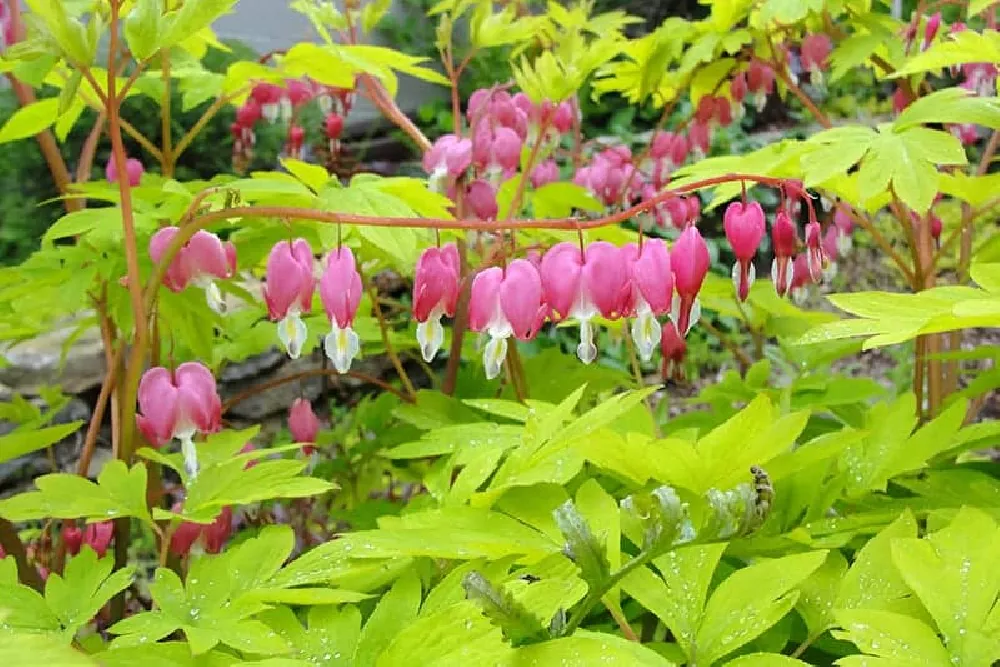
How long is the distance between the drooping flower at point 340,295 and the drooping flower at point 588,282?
0.84 feet

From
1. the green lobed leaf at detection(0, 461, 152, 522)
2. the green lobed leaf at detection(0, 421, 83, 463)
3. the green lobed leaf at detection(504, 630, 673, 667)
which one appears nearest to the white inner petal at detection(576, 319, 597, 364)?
the green lobed leaf at detection(504, 630, 673, 667)

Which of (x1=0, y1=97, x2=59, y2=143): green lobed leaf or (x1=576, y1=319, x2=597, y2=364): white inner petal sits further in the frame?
(x1=0, y1=97, x2=59, y2=143): green lobed leaf

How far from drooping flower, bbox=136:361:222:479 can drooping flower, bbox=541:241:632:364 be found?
50 cm

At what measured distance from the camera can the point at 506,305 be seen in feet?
3.74

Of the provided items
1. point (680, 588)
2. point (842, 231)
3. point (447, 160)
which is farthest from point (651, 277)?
point (842, 231)

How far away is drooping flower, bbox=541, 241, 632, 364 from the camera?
1114mm

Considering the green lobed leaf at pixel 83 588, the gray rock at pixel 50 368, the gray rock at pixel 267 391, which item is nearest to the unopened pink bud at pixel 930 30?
the green lobed leaf at pixel 83 588

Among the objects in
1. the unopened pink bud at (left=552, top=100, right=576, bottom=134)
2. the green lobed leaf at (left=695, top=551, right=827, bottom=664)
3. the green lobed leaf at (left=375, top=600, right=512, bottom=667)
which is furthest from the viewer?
the unopened pink bud at (left=552, top=100, right=576, bottom=134)

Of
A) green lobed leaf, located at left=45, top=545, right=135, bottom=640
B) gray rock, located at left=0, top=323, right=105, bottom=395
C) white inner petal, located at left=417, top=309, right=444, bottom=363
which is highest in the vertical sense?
white inner petal, located at left=417, top=309, right=444, bottom=363

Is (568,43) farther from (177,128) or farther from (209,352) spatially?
(177,128)

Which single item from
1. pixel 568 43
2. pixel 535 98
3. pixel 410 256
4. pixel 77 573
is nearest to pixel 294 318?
pixel 410 256

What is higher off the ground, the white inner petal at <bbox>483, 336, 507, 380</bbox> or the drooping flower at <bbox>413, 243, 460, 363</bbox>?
the drooping flower at <bbox>413, 243, 460, 363</bbox>

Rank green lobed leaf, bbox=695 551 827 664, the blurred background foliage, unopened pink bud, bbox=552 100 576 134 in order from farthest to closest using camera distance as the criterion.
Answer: the blurred background foliage, unopened pink bud, bbox=552 100 576 134, green lobed leaf, bbox=695 551 827 664

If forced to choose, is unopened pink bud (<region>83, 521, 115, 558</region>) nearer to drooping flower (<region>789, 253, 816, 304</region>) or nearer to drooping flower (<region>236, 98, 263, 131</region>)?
drooping flower (<region>236, 98, 263, 131</region>)
